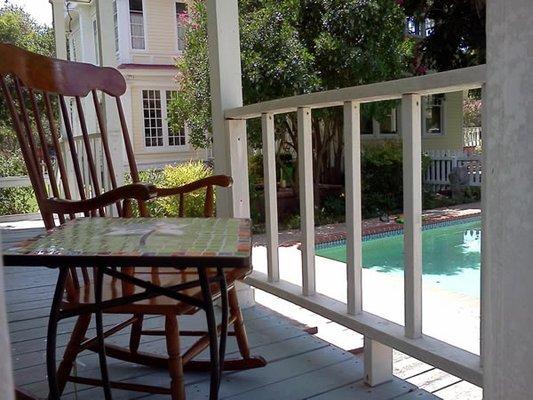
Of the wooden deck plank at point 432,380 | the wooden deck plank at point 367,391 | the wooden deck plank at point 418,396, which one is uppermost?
the wooden deck plank at point 367,391

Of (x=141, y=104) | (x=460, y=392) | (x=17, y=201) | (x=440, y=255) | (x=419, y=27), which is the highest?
(x=419, y=27)

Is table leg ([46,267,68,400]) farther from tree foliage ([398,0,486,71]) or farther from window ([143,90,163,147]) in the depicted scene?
window ([143,90,163,147])

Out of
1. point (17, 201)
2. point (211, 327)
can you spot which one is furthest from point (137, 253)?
point (17, 201)

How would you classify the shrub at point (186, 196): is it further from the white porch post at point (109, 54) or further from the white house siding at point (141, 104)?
the white house siding at point (141, 104)

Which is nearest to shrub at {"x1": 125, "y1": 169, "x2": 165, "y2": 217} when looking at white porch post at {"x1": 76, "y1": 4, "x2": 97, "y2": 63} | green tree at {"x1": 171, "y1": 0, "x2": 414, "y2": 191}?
green tree at {"x1": 171, "y1": 0, "x2": 414, "y2": 191}

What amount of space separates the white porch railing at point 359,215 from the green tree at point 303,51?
5.00m

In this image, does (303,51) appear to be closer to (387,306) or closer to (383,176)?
(383,176)

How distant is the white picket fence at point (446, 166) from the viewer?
10.9 meters

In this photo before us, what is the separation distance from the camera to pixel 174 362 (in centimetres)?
143

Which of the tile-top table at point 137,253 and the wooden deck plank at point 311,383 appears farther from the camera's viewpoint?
the wooden deck plank at point 311,383

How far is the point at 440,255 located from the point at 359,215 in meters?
5.85

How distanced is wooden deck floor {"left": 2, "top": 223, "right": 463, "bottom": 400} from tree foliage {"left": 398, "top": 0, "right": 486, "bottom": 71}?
9.77 m

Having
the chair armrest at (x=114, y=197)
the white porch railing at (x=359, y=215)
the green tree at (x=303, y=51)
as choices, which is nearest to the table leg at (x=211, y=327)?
the chair armrest at (x=114, y=197)

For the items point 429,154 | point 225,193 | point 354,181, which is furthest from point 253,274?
point 429,154
